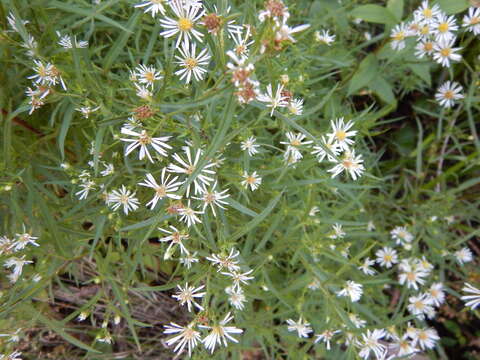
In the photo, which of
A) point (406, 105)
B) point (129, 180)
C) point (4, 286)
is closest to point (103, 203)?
point (129, 180)

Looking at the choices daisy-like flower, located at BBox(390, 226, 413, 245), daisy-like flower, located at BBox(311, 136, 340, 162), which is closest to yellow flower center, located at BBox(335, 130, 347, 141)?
daisy-like flower, located at BBox(311, 136, 340, 162)

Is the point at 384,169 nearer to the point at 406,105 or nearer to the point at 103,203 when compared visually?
the point at 406,105

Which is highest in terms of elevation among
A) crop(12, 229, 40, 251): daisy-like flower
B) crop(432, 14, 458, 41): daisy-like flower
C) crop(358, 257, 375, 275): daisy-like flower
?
crop(432, 14, 458, 41): daisy-like flower

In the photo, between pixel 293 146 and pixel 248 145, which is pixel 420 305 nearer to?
pixel 293 146

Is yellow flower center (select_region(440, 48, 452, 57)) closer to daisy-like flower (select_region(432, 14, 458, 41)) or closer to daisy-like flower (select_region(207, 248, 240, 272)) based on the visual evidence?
daisy-like flower (select_region(432, 14, 458, 41))

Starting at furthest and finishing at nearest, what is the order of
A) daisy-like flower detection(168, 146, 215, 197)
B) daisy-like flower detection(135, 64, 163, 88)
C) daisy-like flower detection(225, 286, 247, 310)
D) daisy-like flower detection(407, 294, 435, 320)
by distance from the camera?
daisy-like flower detection(407, 294, 435, 320) → daisy-like flower detection(225, 286, 247, 310) → daisy-like flower detection(135, 64, 163, 88) → daisy-like flower detection(168, 146, 215, 197)
